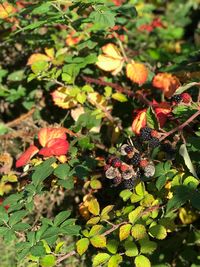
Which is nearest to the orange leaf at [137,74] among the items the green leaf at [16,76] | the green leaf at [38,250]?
the green leaf at [16,76]

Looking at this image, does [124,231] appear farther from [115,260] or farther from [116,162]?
[116,162]

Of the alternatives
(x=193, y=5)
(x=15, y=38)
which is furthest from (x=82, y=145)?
(x=193, y=5)

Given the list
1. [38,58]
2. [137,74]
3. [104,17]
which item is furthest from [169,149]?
[38,58]

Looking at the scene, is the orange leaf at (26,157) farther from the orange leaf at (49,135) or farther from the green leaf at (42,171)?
the green leaf at (42,171)

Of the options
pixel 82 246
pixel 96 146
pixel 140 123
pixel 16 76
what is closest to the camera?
pixel 82 246

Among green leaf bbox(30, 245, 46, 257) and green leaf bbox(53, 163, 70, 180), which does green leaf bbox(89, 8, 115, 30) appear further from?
green leaf bbox(30, 245, 46, 257)

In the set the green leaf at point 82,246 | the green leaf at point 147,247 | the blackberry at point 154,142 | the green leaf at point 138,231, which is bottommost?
the green leaf at point 147,247

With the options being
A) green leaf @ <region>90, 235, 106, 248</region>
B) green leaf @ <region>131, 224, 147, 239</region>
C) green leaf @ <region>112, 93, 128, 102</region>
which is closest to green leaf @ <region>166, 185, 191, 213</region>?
green leaf @ <region>131, 224, 147, 239</region>
